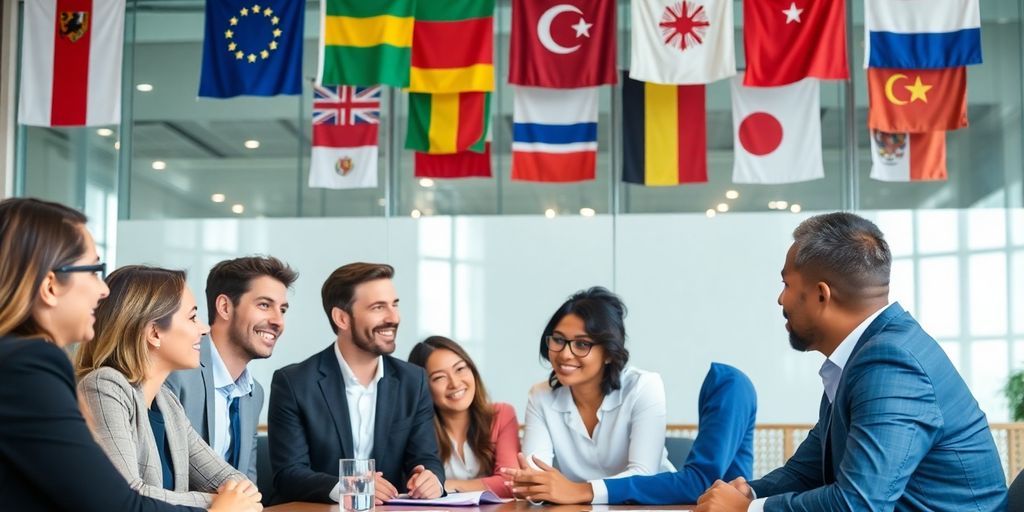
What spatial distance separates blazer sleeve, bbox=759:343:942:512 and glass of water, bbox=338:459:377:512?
1056 millimetres

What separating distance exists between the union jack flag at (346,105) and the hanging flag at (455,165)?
16.3 inches

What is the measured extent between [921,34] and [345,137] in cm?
341

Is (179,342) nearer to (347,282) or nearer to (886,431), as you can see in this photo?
(347,282)

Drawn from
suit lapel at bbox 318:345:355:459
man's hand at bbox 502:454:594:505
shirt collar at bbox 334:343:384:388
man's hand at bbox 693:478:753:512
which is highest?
shirt collar at bbox 334:343:384:388

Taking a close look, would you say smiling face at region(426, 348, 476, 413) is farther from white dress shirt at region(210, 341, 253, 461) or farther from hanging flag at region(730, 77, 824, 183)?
hanging flag at region(730, 77, 824, 183)

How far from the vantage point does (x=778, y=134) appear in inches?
260

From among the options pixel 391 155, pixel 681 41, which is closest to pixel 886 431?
pixel 681 41

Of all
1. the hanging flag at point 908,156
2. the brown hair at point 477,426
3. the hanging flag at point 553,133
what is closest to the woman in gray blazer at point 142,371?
the brown hair at point 477,426

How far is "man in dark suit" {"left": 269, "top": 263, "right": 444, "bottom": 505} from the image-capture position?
3.66 metres

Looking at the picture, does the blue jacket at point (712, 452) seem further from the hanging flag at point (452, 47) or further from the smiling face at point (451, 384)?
the hanging flag at point (452, 47)

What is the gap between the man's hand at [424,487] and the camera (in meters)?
3.21

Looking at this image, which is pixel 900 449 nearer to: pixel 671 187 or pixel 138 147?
pixel 671 187

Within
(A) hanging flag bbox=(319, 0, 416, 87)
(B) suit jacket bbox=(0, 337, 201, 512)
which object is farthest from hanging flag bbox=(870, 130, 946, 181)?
(B) suit jacket bbox=(0, 337, 201, 512)

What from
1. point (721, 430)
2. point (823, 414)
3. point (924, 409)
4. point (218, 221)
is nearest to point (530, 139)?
point (218, 221)
